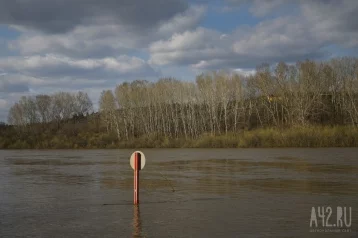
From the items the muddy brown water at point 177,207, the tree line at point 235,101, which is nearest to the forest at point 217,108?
the tree line at point 235,101

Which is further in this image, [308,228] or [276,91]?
[276,91]

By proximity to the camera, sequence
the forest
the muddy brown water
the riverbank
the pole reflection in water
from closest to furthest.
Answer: the pole reflection in water
the muddy brown water
the riverbank
the forest

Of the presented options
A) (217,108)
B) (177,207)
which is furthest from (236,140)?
(177,207)

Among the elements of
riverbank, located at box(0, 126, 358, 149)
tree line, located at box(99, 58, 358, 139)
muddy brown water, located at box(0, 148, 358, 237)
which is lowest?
muddy brown water, located at box(0, 148, 358, 237)

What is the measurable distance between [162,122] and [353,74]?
39.7 metres

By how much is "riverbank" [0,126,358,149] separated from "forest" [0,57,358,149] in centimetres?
20

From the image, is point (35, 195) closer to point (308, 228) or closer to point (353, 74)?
point (308, 228)

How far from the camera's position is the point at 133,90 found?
90812 millimetres

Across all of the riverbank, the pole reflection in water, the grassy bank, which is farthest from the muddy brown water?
the riverbank

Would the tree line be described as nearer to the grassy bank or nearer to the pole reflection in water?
the grassy bank

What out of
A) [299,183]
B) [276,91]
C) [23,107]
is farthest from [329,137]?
[23,107]

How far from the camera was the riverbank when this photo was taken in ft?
192

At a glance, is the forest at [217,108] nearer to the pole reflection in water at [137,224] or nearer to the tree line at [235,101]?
the tree line at [235,101]

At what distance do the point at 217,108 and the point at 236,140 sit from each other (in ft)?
53.7
